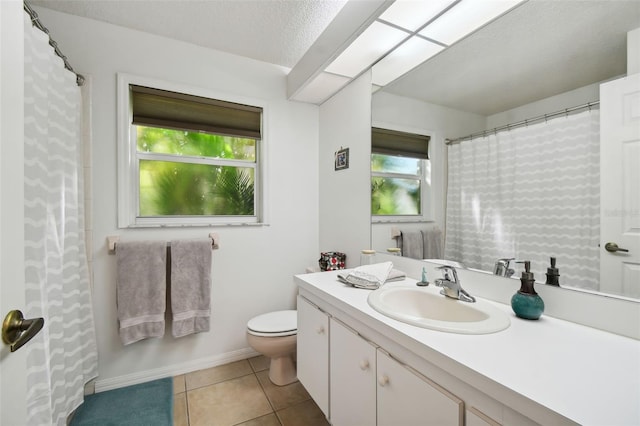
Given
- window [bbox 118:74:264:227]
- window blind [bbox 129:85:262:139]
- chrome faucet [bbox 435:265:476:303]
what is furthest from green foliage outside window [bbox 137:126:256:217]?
chrome faucet [bbox 435:265:476:303]

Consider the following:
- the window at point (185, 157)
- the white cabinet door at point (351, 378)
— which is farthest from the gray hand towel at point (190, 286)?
the white cabinet door at point (351, 378)

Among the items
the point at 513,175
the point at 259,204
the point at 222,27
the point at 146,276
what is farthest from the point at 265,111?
the point at 513,175

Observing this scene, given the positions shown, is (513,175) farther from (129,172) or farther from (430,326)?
(129,172)

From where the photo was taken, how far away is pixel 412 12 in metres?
1.37

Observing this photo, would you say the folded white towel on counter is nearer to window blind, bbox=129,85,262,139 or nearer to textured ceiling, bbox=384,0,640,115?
textured ceiling, bbox=384,0,640,115

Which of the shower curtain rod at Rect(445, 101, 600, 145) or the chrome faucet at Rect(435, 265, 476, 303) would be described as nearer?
the shower curtain rod at Rect(445, 101, 600, 145)

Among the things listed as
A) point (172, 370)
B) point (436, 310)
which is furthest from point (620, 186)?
point (172, 370)

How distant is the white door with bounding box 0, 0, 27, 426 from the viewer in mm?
583

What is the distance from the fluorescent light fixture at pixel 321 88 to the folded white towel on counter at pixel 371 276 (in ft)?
4.67

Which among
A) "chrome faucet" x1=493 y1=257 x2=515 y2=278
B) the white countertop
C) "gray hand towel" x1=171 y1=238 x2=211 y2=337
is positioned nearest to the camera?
the white countertop

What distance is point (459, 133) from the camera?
138cm

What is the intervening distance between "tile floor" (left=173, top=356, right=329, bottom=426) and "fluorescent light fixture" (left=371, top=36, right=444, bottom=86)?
215 cm

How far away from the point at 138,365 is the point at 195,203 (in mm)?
1228

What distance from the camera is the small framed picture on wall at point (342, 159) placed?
7.14ft
